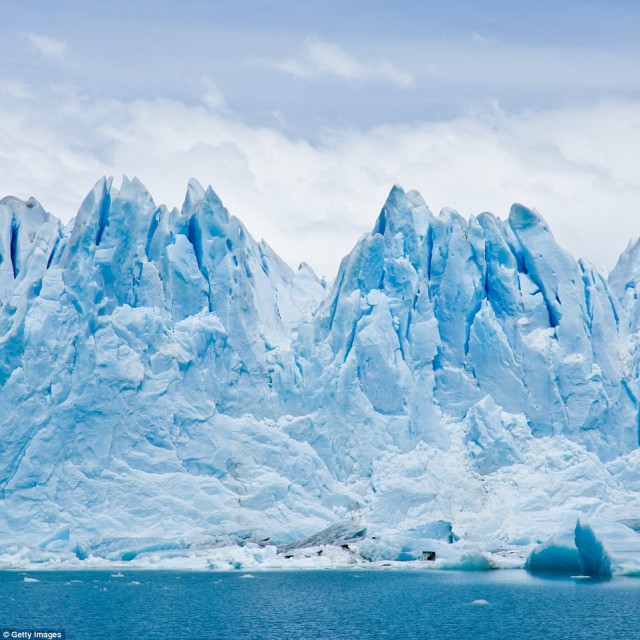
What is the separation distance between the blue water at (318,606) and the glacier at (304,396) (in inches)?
114

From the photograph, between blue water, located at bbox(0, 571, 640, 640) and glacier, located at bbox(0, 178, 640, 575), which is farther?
glacier, located at bbox(0, 178, 640, 575)

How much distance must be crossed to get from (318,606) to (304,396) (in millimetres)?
16169

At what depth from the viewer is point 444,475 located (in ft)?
135

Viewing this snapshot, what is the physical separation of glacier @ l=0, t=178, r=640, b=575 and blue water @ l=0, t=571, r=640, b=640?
2908mm

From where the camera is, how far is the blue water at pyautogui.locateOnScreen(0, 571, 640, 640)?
76.2 feet

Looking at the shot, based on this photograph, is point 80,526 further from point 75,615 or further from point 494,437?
point 494,437

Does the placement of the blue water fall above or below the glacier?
below

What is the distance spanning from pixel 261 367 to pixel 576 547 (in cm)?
1460

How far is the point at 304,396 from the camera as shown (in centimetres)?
4266

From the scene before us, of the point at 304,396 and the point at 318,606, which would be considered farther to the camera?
the point at 304,396

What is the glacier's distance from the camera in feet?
124

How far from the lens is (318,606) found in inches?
1064

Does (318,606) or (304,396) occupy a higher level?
(304,396)

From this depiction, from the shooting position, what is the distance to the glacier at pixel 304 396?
1494 inches
